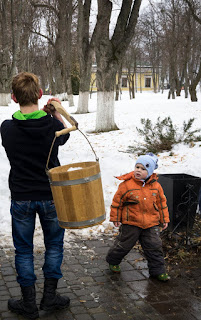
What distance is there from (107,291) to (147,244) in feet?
2.25

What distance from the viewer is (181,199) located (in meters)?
5.74

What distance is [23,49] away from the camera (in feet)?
139

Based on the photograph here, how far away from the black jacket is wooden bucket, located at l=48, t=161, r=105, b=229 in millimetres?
185

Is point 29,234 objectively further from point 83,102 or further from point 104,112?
point 83,102

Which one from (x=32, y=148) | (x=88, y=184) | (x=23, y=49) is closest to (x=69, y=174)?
(x=88, y=184)

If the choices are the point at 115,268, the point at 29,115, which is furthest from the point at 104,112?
the point at 29,115

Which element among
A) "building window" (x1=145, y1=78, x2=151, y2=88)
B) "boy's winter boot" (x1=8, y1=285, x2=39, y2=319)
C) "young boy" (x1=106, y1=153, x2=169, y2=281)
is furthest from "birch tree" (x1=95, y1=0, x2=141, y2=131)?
"building window" (x1=145, y1=78, x2=151, y2=88)

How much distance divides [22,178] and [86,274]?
164cm

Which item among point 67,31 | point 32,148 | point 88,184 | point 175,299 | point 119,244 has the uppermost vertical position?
point 67,31

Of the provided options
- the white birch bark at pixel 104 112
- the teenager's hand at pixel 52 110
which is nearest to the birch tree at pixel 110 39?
the white birch bark at pixel 104 112

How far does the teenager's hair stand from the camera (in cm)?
339

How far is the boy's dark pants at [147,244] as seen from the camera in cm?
457

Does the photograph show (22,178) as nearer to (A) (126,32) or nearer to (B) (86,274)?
(B) (86,274)

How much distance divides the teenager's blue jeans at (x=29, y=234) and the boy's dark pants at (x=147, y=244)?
1087 millimetres
